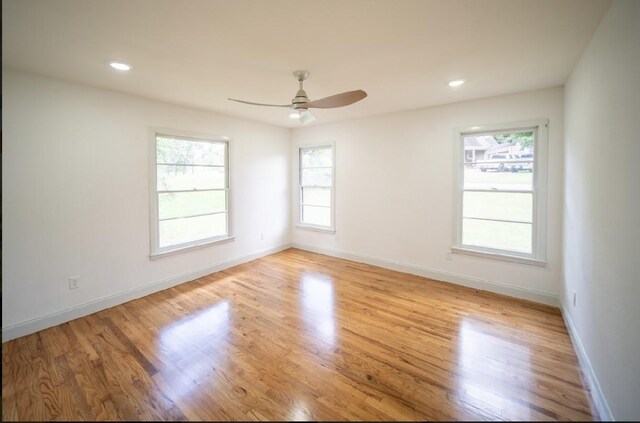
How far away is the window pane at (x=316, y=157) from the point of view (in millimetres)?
5359

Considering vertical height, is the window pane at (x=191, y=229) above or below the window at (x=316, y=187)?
below

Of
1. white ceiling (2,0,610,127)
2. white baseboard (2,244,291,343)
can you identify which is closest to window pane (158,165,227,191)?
white ceiling (2,0,610,127)

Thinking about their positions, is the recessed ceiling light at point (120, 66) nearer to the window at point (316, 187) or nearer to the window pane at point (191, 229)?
the window pane at point (191, 229)

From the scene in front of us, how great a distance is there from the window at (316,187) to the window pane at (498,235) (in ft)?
7.38

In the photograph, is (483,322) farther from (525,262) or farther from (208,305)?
(208,305)

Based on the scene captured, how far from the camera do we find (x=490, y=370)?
209 centimetres

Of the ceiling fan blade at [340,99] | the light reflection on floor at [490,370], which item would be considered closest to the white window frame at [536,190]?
the light reflection on floor at [490,370]

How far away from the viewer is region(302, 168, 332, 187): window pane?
17.7 ft

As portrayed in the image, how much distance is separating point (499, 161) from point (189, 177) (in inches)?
163

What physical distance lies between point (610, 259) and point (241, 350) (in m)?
2.64

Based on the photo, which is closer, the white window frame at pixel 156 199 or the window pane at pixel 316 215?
the white window frame at pixel 156 199

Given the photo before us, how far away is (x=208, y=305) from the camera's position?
3.35 meters

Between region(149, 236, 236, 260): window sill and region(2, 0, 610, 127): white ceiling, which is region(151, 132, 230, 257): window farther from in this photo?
region(2, 0, 610, 127): white ceiling

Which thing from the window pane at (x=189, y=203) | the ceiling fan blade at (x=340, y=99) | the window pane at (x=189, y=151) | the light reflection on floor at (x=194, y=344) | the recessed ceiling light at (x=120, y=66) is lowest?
the light reflection on floor at (x=194, y=344)
